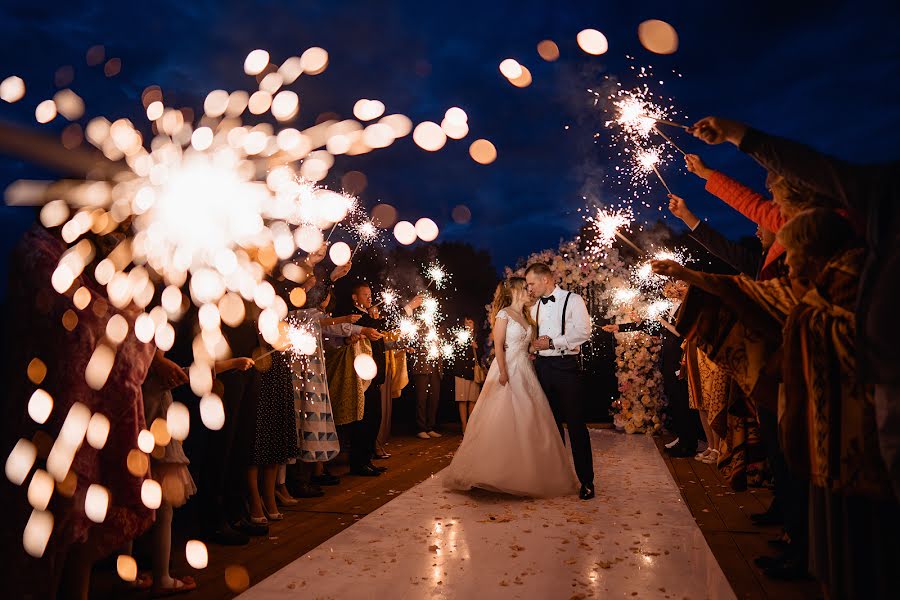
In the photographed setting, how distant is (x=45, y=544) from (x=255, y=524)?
5.92 ft

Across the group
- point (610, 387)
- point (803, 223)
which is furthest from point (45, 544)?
point (610, 387)

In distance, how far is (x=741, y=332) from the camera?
222cm

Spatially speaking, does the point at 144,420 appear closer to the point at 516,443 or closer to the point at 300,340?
the point at 300,340

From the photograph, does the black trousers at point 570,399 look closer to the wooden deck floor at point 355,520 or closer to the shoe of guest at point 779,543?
the wooden deck floor at point 355,520

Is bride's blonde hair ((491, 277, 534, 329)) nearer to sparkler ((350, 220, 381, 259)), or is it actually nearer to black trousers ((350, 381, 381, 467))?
black trousers ((350, 381, 381, 467))

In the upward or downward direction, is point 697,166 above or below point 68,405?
above

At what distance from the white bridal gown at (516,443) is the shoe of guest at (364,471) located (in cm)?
111

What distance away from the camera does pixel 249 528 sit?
374cm

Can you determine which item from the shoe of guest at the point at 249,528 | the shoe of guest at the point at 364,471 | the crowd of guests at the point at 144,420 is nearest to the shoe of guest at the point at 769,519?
the crowd of guests at the point at 144,420

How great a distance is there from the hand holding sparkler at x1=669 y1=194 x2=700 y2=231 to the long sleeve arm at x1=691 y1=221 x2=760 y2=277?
68 mm

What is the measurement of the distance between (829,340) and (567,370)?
3415 millimetres

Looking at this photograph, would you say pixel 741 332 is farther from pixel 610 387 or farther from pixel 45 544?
pixel 610 387

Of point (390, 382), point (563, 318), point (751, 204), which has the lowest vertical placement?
point (390, 382)

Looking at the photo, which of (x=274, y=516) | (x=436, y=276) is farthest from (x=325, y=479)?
(x=436, y=276)
